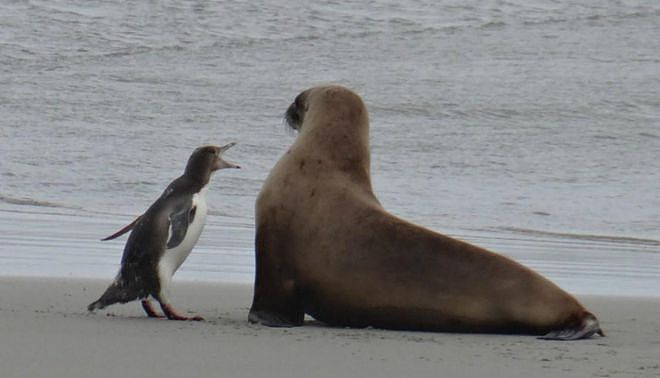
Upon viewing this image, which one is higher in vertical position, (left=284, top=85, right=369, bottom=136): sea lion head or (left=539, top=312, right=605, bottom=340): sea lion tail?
(left=284, top=85, right=369, bottom=136): sea lion head

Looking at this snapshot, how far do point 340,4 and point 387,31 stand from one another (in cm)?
102

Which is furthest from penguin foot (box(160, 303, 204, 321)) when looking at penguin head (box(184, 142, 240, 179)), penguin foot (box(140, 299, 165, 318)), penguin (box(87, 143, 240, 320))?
penguin head (box(184, 142, 240, 179))

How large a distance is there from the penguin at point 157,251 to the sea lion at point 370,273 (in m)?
0.35

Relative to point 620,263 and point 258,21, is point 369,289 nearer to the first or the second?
point 620,263

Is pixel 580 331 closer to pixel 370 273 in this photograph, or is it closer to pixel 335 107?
pixel 370 273

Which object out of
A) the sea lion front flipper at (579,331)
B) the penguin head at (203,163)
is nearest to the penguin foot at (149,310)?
the penguin head at (203,163)

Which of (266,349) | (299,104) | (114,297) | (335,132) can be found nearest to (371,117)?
(299,104)

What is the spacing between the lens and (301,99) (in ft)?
19.9

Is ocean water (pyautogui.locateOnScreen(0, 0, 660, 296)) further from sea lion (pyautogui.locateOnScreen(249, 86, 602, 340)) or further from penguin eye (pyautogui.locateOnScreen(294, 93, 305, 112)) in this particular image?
sea lion (pyautogui.locateOnScreen(249, 86, 602, 340))

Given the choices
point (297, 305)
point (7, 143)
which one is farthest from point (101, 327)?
point (7, 143)

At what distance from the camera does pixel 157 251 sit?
5.50 metres

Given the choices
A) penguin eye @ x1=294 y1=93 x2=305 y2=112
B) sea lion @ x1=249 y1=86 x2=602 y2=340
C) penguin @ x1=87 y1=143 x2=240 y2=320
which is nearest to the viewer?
sea lion @ x1=249 y1=86 x2=602 y2=340

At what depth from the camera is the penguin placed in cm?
542

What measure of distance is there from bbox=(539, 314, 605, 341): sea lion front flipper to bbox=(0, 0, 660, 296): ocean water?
1.63 m
